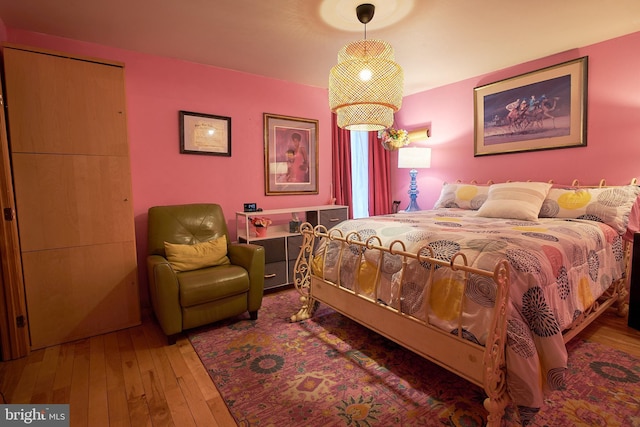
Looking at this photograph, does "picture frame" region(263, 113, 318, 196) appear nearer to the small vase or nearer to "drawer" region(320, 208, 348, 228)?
"drawer" region(320, 208, 348, 228)

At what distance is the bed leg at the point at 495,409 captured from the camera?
1335 millimetres

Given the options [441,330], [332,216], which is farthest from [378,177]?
[441,330]

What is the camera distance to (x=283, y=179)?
3779mm

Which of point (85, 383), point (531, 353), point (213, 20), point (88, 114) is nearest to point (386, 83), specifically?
point (213, 20)

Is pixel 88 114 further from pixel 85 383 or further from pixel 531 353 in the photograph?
pixel 531 353

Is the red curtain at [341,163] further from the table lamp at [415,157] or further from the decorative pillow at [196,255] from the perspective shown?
the decorative pillow at [196,255]

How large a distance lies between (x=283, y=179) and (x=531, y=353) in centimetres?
294

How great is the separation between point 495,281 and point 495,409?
55cm

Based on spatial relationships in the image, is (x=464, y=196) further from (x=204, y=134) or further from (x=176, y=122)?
(x=176, y=122)

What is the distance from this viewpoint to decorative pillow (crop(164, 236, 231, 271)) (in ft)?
8.19

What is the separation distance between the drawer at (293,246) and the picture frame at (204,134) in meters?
1.11

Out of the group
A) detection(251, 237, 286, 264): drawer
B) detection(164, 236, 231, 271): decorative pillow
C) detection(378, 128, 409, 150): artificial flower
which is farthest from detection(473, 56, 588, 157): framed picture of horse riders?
detection(164, 236, 231, 271): decorative pillow

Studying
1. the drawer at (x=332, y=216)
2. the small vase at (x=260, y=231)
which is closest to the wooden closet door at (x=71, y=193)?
the small vase at (x=260, y=231)

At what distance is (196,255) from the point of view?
8.42ft
